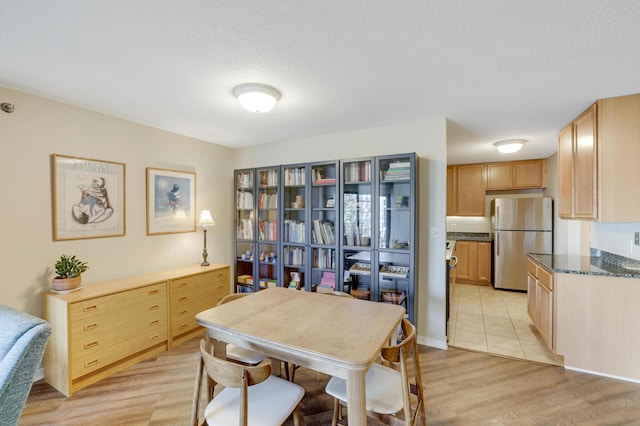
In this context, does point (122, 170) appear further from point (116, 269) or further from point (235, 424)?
point (235, 424)

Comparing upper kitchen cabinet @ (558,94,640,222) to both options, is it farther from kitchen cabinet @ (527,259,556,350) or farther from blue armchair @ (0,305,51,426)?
blue armchair @ (0,305,51,426)

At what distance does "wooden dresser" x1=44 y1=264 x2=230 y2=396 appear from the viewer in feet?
7.15

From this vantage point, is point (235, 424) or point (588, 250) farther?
point (588, 250)

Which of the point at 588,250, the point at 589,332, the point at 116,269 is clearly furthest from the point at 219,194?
the point at 588,250

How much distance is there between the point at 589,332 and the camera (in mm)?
2430

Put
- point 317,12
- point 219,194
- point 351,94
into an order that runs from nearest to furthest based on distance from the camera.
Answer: point 317,12
point 351,94
point 219,194

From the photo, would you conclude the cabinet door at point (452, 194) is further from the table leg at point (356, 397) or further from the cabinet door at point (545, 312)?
the table leg at point (356, 397)

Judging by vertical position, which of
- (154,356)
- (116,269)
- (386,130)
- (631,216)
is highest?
(386,130)

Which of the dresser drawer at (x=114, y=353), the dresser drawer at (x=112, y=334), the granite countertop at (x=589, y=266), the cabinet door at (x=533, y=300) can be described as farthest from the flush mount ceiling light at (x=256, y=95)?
the cabinet door at (x=533, y=300)

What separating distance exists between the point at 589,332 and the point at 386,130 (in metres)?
2.69

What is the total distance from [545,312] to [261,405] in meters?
2.90

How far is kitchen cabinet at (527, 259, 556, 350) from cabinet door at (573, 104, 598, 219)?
0.69 metres

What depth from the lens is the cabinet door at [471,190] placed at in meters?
5.45

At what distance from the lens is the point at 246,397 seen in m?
1.23
